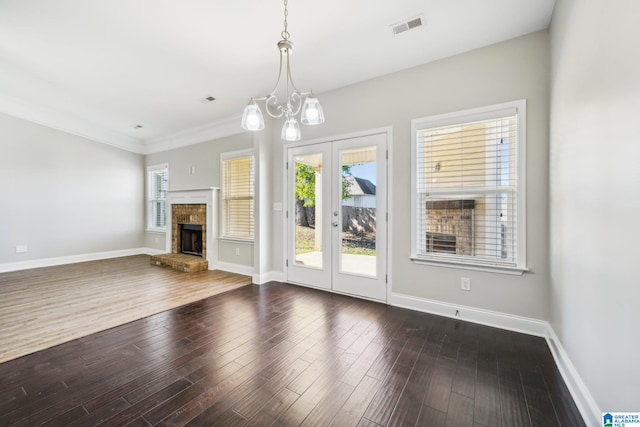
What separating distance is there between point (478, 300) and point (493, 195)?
1.12 meters

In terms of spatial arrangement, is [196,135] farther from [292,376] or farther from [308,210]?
[292,376]

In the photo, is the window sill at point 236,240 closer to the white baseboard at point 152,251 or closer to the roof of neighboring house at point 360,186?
the roof of neighboring house at point 360,186

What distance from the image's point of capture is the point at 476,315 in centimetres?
275

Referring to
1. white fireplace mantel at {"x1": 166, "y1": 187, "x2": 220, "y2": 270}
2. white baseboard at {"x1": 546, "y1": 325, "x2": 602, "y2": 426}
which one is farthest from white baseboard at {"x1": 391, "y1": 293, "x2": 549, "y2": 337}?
white fireplace mantel at {"x1": 166, "y1": 187, "x2": 220, "y2": 270}

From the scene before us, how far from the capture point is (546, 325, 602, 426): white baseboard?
4.70 feet

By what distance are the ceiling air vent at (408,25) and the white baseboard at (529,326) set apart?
2887mm

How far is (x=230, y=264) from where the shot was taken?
16.6ft

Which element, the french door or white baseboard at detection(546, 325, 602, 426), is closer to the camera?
white baseboard at detection(546, 325, 602, 426)

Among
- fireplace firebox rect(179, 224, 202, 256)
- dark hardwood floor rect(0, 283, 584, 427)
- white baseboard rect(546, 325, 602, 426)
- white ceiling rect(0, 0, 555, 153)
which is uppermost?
white ceiling rect(0, 0, 555, 153)

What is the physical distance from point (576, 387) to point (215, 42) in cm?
422

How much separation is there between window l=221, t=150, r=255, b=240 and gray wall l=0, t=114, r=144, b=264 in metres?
3.37

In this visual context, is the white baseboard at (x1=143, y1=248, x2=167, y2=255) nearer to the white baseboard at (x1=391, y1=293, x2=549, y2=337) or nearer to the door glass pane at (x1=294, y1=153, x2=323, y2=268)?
the door glass pane at (x1=294, y1=153, x2=323, y2=268)

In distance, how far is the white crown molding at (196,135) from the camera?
16.5ft

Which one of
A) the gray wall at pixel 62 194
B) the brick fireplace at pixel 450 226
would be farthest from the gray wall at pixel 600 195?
the gray wall at pixel 62 194
